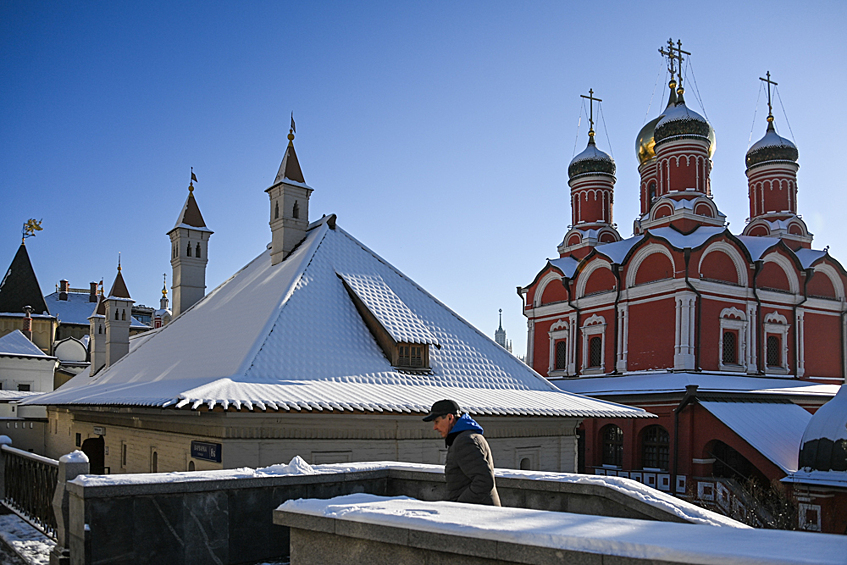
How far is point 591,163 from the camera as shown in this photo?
3703cm

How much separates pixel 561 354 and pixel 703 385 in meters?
8.82

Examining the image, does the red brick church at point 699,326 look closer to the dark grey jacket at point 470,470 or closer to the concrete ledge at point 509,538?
the dark grey jacket at point 470,470

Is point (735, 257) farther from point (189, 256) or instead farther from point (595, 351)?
point (189, 256)

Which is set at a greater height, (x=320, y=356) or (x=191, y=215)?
(x=191, y=215)

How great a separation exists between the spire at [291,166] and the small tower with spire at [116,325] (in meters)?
9.23

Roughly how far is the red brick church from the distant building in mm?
9088

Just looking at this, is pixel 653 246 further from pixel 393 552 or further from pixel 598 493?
pixel 393 552

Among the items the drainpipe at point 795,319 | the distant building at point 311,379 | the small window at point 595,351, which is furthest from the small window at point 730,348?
the distant building at point 311,379

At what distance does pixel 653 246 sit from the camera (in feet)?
93.8

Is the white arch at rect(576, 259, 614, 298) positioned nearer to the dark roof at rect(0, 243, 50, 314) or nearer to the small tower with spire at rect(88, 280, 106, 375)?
the small tower with spire at rect(88, 280, 106, 375)

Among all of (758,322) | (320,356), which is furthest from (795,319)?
(320,356)

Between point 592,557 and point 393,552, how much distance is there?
1195 millimetres

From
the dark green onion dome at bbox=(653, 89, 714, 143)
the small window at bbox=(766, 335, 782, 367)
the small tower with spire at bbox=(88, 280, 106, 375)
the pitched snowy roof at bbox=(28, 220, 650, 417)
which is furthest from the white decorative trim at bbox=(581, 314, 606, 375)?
the small tower with spire at bbox=(88, 280, 106, 375)

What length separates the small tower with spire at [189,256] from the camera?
921 inches
